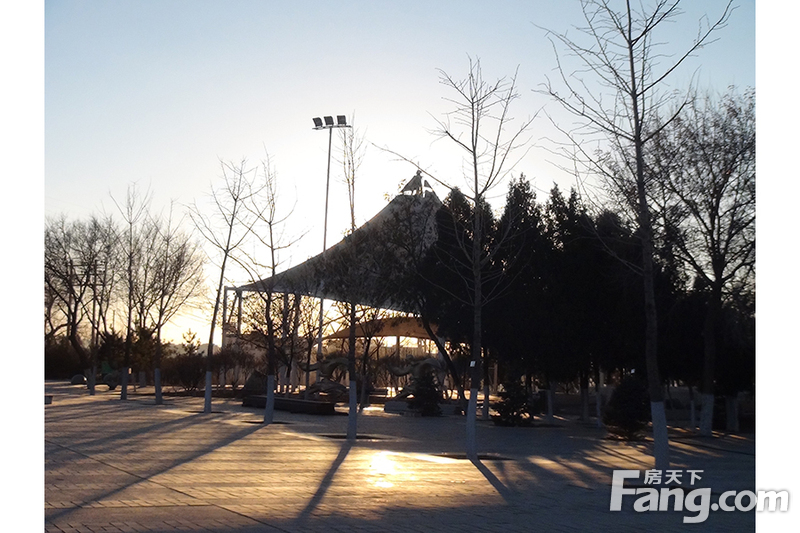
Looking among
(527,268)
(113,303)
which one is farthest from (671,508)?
(113,303)

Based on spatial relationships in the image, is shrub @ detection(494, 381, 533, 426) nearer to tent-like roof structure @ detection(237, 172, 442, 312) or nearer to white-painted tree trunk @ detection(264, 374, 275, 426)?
tent-like roof structure @ detection(237, 172, 442, 312)

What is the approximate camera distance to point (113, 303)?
38688 millimetres

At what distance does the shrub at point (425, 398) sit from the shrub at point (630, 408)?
8.98m

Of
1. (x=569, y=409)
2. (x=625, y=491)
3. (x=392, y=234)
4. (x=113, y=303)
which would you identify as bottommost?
(x=569, y=409)

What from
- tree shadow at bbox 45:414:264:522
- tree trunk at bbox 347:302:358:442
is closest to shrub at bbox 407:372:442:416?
tree shadow at bbox 45:414:264:522

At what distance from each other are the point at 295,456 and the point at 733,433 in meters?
15.7

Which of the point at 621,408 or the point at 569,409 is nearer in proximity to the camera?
the point at 621,408

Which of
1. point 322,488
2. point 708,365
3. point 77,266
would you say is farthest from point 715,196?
point 77,266

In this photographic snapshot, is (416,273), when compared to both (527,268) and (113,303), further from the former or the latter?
(113,303)

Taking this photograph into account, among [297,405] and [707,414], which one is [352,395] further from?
[297,405]

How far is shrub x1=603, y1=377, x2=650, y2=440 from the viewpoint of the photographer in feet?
68.2

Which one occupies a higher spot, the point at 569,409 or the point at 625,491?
the point at 625,491

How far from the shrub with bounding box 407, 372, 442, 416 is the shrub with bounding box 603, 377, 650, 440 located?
29.4 ft

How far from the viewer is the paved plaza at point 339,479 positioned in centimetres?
779
